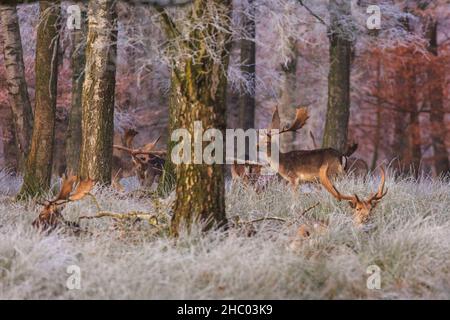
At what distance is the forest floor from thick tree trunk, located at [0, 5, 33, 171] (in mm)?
5552

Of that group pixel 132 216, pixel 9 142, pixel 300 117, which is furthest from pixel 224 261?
pixel 9 142

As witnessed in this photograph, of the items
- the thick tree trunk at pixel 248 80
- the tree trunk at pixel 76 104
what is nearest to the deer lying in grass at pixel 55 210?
the tree trunk at pixel 76 104

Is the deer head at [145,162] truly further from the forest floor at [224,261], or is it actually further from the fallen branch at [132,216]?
the fallen branch at [132,216]

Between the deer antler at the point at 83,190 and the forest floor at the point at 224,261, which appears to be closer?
the forest floor at the point at 224,261

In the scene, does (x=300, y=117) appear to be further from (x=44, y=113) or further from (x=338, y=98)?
(x=338, y=98)

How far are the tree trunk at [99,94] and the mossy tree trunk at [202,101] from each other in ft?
9.82

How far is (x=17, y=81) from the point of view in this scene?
43.5 feet

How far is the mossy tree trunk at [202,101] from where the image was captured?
683cm

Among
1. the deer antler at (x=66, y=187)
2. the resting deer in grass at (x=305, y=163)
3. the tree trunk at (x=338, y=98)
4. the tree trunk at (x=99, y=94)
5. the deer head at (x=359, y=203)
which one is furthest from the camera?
the tree trunk at (x=338, y=98)

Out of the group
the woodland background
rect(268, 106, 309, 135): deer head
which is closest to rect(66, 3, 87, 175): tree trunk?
the woodland background

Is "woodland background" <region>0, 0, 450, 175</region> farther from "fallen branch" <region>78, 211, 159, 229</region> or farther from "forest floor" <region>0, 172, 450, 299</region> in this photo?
"forest floor" <region>0, 172, 450, 299</region>

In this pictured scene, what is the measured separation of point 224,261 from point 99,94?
15.7 feet

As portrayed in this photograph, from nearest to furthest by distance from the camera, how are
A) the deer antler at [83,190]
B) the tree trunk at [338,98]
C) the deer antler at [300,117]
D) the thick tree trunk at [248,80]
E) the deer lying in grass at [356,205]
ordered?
the deer antler at [83,190] → the deer lying in grass at [356,205] → the deer antler at [300,117] → the tree trunk at [338,98] → the thick tree trunk at [248,80]
